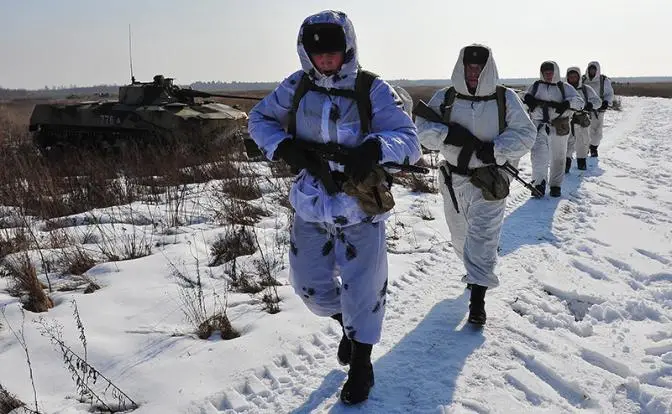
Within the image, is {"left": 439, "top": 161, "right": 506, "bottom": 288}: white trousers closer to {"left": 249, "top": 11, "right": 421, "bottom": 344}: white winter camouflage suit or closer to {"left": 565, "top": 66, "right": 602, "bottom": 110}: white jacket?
{"left": 249, "top": 11, "right": 421, "bottom": 344}: white winter camouflage suit

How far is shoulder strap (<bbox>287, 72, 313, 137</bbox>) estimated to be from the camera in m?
2.87

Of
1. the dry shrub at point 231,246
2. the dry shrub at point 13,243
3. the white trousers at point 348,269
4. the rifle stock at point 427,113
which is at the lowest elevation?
the dry shrub at point 231,246

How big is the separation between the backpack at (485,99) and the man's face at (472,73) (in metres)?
0.11

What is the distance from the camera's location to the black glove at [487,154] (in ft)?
12.9

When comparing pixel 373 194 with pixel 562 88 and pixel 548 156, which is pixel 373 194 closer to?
pixel 548 156

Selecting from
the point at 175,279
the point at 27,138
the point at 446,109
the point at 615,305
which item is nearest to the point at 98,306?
the point at 175,279

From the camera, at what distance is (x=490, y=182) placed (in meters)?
3.87

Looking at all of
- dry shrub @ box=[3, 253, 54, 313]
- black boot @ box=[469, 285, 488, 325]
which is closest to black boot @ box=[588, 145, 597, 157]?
black boot @ box=[469, 285, 488, 325]

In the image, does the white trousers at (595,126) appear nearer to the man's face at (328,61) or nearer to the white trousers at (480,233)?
the white trousers at (480,233)

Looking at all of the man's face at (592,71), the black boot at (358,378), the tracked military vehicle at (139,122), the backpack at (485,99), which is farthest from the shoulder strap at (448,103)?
the man's face at (592,71)

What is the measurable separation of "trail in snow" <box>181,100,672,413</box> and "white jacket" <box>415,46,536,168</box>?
1.20 meters

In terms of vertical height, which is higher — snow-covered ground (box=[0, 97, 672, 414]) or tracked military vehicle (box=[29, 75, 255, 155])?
tracked military vehicle (box=[29, 75, 255, 155])

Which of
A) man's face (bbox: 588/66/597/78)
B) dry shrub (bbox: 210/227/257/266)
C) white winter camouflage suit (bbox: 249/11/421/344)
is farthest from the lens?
man's face (bbox: 588/66/597/78)

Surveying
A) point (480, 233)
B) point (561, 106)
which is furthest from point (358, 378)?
point (561, 106)
